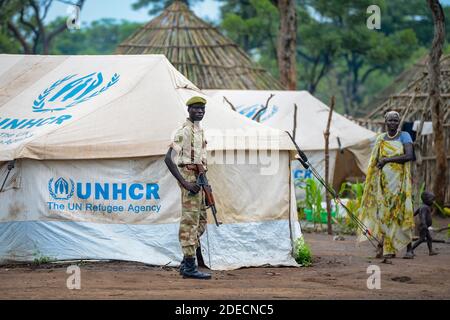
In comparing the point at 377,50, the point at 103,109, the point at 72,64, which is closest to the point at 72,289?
the point at 103,109

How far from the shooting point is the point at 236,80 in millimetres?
19656

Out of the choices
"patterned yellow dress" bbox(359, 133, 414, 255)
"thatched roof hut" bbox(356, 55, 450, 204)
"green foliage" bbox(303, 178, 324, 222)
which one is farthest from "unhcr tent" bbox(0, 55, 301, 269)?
"thatched roof hut" bbox(356, 55, 450, 204)

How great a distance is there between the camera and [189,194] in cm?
815

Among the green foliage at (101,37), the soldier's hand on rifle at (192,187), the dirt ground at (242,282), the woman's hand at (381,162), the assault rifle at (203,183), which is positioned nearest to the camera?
the dirt ground at (242,282)

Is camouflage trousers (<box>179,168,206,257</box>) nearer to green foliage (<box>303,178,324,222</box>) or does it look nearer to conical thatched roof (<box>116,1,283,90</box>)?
green foliage (<box>303,178,324,222</box>)

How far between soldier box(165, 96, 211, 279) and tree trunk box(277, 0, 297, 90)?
1173 centimetres

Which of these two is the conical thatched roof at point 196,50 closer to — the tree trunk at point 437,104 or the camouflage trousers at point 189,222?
the tree trunk at point 437,104

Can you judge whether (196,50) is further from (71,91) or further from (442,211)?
(71,91)

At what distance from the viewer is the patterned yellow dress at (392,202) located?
997 cm

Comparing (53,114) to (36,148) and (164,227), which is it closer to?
(36,148)

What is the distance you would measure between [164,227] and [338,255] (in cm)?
232

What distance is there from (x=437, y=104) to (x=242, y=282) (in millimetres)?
7179

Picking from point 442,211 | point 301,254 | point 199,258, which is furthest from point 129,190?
point 442,211

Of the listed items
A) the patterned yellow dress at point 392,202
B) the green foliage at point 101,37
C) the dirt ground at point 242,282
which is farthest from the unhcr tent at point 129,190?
the green foliage at point 101,37
